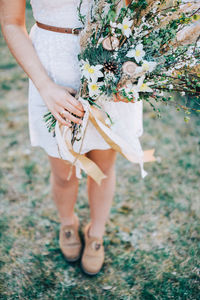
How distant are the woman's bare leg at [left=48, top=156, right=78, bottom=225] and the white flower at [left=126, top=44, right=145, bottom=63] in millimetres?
790

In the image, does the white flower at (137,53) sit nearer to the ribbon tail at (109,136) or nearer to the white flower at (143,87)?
the white flower at (143,87)

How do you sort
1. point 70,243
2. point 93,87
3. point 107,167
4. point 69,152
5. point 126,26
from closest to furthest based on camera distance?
1. point 126,26
2. point 93,87
3. point 69,152
4. point 107,167
5. point 70,243

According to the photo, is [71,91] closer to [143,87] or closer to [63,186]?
[143,87]

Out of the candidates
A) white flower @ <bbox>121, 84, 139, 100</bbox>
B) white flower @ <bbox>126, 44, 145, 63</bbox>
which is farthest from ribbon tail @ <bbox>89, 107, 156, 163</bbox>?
white flower @ <bbox>126, 44, 145, 63</bbox>

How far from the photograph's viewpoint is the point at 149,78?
3.87ft

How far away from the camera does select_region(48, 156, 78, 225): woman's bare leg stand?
1674 millimetres

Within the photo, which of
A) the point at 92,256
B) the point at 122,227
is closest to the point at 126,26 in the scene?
the point at 92,256

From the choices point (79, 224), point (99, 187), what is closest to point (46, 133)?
point (99, 187)

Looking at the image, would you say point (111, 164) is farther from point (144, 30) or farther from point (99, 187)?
point (144, 30)

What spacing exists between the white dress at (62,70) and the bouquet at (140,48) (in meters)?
0.12

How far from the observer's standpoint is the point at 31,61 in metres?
1.31

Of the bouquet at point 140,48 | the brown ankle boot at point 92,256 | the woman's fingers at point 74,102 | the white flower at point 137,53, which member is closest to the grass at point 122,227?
the brown ankle boot at point 92,256

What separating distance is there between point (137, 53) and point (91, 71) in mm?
207

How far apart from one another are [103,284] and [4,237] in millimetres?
871
